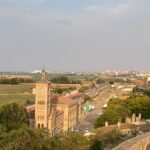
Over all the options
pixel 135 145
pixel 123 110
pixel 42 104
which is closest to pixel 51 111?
pixel 42 104

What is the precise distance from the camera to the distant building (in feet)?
157

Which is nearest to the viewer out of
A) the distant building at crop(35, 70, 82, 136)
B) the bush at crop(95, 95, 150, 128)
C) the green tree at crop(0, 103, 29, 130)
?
the green tree at crop(0, 103, 29, 130)

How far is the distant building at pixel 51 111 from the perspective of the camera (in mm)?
47875

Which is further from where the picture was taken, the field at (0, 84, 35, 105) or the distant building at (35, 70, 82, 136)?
the field at (0, 84, 35, 105)

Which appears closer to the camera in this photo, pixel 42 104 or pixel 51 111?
pixel 42 104

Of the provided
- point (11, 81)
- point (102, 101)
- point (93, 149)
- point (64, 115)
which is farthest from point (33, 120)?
point (11, 81)

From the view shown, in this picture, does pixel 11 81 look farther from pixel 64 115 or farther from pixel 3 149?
pixel 3 149

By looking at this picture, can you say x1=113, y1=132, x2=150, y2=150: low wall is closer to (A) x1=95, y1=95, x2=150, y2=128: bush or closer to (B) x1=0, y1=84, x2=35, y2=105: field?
(A) x1=95, y1=95, x2=150, y2=128: bush

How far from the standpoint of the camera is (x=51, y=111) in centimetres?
4922

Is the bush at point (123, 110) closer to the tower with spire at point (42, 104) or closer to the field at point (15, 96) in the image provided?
the tower with spire at point (42, 104)

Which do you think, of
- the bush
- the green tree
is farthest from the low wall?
the bush

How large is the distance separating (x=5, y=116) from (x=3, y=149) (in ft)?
56.3

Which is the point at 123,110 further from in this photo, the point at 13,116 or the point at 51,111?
the point at 13,116

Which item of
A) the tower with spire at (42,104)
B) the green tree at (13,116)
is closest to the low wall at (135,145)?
the green tree at (13,116)
